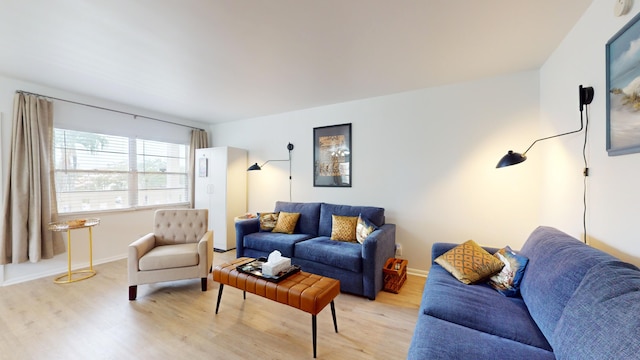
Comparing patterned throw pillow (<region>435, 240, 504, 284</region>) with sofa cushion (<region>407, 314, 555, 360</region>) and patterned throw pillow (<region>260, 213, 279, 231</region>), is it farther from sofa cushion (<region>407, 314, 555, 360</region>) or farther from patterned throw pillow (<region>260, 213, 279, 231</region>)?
patterned throw pillow (<region>260, 213, 279, 231</region>)

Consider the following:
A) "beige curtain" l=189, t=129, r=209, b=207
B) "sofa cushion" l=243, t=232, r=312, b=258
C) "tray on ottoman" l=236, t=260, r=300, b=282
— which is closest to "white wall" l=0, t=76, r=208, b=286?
"beige curtain" l=189, t=129, r=209, b=207

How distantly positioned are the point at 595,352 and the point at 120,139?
526cm

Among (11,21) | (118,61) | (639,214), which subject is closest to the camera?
(639,214)

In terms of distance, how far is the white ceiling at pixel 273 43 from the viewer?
167 centimetres

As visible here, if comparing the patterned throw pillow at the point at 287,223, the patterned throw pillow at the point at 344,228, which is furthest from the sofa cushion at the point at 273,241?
the patterned throw pillow at the point at 344,228

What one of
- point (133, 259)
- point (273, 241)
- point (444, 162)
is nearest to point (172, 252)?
point (133, 259)

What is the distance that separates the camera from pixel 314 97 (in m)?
3.45

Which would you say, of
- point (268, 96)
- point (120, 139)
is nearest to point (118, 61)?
point (268, 96)

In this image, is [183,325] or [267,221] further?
[267,221]

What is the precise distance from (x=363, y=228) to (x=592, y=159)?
1.97 metres

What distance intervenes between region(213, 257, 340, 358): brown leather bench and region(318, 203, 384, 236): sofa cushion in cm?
129

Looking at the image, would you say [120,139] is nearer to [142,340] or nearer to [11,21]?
[11,21]

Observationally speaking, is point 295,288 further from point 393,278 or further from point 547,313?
point 547,313

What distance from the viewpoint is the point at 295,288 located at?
71.9 inches
